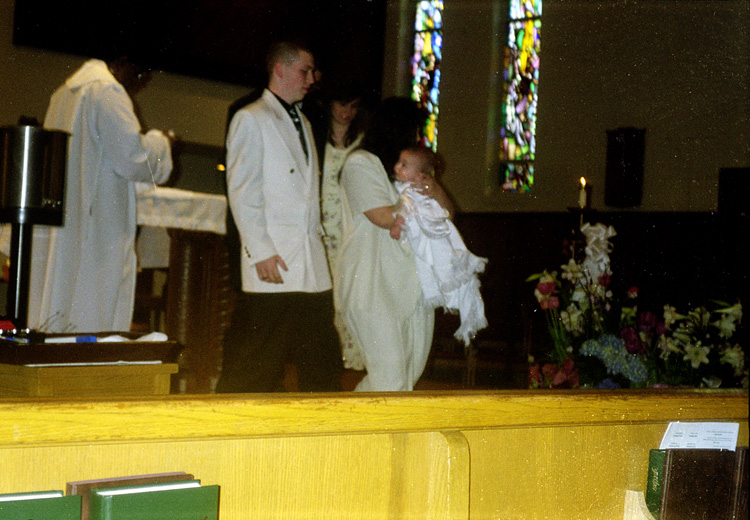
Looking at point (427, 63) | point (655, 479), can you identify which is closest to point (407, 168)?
point (427, 63)

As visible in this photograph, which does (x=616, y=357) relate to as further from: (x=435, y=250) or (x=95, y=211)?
(x=95, y=211)

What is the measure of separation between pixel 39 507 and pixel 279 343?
56 cm

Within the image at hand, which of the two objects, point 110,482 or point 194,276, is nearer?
point 110,482

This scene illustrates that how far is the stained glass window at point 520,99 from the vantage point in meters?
1.41

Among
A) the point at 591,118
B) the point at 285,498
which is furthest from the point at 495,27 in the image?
the point at 285,498

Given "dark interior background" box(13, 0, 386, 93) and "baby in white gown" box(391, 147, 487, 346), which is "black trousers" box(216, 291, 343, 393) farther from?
"dark interior background" box(13, 0, 386, 93)

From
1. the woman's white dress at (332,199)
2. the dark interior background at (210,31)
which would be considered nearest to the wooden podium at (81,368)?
the woman's white dress at (332,199)

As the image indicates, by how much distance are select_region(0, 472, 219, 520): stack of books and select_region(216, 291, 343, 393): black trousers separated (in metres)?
0.42

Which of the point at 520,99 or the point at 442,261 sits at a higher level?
the point at 520,99

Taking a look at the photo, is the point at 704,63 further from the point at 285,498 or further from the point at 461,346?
the point at 285,498

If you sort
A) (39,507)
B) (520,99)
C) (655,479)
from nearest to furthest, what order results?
1. (39,507)
2. (655,479)
3. (520,99)

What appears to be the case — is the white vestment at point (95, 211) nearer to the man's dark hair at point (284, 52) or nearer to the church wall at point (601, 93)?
the man's dark hair at point (284, 52)

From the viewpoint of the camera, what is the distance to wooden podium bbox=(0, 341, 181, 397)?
975 mm

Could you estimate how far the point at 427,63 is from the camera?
1311mm
